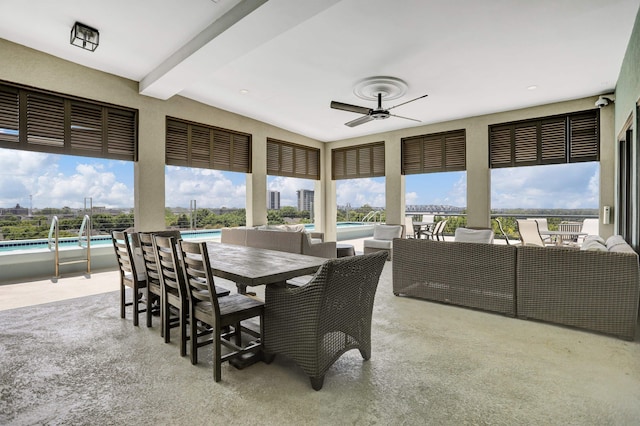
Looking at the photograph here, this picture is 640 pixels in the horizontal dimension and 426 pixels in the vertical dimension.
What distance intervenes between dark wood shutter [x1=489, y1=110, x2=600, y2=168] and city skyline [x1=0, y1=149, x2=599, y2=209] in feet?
1.11

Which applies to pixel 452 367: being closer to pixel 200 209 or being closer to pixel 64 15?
pixel 64 15

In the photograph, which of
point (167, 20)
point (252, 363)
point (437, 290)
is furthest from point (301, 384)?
point (167, 20)

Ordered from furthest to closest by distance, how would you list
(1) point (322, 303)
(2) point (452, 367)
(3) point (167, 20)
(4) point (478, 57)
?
(4) point (478, 57), (3) point (167, 20), (2) point (452, 367), (1) point (322, 303)

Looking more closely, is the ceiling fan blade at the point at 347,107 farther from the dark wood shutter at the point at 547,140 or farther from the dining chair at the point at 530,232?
the dining chair at the point at 530,232

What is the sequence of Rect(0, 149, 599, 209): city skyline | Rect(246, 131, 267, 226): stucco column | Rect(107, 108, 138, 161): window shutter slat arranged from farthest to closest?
1. Rect(246, 131, 267, 226): stucco column
2. Rect(0, 149, 599, 209): city skyline
3. Rect(107, 108, 138, 161): window shutter slat

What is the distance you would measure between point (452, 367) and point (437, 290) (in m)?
1.55

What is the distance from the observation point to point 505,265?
322 centimetres

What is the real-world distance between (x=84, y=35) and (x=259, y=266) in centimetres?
349

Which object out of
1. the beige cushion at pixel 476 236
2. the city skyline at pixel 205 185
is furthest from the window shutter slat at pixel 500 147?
the beige cushion at pixel 476 236

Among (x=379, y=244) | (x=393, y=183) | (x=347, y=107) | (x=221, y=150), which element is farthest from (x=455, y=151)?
(x=221, y=150)

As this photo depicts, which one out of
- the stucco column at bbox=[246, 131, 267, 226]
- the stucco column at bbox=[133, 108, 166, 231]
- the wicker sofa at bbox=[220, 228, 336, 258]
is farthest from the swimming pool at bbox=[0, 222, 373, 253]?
the wicker sofa at bbox=[220, 228, 336, 258]

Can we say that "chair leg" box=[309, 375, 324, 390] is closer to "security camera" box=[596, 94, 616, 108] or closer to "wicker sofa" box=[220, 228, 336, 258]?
"wicker sofa" box=[220, 228, 336, 258]

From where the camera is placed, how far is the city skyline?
5.98m

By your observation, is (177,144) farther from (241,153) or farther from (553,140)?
(553,140)
